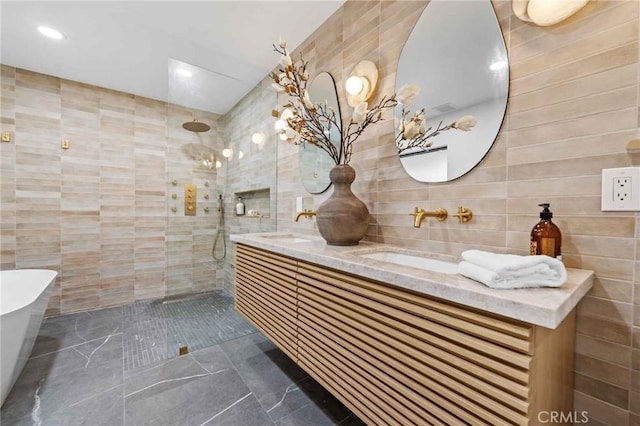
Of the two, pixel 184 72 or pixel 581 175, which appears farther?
pixel 184 72

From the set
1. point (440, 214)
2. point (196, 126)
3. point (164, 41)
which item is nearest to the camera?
Answer: point (440, 214)

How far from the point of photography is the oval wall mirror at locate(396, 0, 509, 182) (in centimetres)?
111

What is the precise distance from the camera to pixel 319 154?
2.10m

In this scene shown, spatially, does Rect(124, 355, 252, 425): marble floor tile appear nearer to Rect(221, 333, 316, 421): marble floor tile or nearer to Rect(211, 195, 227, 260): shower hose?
Rect(221, 333, 316, 421): marble floor tile

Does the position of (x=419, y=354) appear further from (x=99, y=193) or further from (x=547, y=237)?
(x=99, y=193)

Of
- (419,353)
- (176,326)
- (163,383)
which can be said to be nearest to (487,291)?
(419,353)

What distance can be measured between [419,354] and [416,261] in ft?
1.78

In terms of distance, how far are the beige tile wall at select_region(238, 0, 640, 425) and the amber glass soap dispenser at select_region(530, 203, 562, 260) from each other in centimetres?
7

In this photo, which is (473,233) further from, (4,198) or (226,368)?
(4,198)

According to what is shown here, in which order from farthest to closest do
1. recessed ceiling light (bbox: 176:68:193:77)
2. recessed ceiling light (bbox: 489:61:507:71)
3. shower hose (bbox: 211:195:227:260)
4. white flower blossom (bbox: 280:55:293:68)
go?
shower hose (bbox: 211:195:227:260) → recessed ceiling light (bbox: 176:68:193:77) → white flower blossom (bbox: 280:55:293:68) → recessed ceiling light (bbox: 489:61:507:71)

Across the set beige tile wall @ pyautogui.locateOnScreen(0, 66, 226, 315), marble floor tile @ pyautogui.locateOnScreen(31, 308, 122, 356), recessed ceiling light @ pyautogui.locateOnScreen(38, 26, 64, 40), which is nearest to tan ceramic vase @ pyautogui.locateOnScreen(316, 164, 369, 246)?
beige tile wall @ pyautogui.locateOnScreen(0, 66, 226, 315)

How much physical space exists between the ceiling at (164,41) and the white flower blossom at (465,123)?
130cm

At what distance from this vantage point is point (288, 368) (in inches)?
71.4

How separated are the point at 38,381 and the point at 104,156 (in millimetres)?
2202
